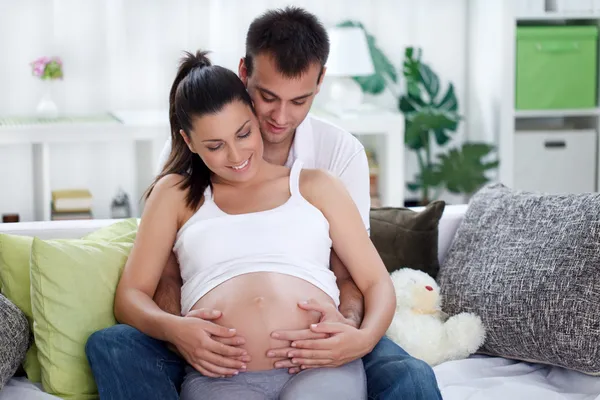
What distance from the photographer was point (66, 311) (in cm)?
193

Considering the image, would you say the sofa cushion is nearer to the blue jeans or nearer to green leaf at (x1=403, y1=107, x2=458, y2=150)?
the blue jeans

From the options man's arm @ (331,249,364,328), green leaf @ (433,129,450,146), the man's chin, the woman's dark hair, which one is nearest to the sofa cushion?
man's arm @ (331,249,364,328)

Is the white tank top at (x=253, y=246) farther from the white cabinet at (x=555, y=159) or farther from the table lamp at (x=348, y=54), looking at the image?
the white cabinet at (x=555, y=159)

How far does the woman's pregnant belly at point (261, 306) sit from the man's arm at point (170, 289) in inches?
4.2

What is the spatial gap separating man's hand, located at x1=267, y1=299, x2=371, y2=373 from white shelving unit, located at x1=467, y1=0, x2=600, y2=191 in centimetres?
287

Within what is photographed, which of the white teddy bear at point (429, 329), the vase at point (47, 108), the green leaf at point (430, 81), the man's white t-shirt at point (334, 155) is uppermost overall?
the green leaf at point (430, 81)

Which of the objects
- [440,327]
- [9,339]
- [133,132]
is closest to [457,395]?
[440,327]

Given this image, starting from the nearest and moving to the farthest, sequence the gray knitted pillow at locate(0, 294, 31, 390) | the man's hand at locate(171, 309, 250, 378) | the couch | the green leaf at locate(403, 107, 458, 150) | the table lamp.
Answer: the man's hand at locate(171, 309, 250, 378) < the gray knitted pillow at locate(0, 294, 31, 390) < the couch < the table lamp < the green leaf at locate(403, 107, 458, 150)

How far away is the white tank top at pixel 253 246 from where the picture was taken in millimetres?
1882

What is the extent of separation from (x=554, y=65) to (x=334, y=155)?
2.52 meters

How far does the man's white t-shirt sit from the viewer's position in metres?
2.16

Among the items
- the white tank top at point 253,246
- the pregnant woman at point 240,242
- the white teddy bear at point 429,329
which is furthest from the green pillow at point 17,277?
the white teddy bear at point 429,329

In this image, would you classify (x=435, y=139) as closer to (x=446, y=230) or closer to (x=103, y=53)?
(x=103, y=53)

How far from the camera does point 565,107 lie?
14.7 ft
